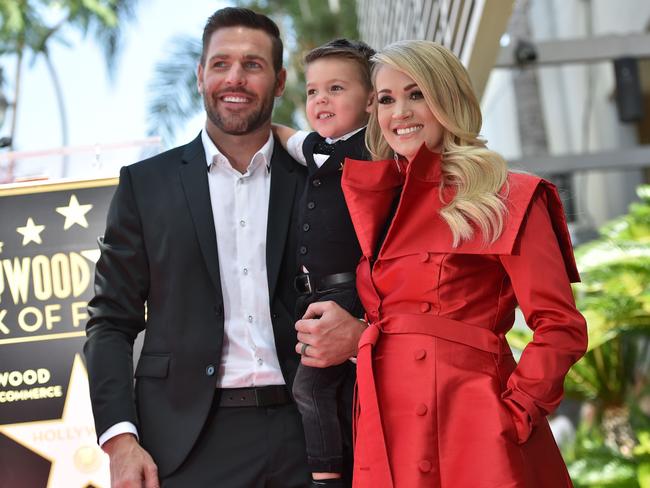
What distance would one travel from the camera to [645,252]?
30.3 feet

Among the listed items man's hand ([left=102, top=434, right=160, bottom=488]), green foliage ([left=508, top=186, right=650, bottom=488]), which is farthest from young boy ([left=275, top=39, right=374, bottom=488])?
green foliage ([left=508, top=186, right=650, bottom=488])

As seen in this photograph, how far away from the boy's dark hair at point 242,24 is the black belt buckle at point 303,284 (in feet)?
2.88

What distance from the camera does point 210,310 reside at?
3.75 meters

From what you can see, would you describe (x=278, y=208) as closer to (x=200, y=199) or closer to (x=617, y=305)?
(x=200, y=199)

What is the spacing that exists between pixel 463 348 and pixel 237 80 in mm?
1404

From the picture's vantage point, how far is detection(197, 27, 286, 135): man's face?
13.0 ft

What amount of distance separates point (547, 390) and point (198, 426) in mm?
1268

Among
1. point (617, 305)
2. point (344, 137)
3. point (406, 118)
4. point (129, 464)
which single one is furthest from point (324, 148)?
point (617, 305)

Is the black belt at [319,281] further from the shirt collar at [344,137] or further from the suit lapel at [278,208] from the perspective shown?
the shirt collar at [344,137]

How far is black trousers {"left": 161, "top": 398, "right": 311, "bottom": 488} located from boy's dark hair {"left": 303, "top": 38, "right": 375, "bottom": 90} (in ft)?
4.24

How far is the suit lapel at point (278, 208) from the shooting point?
380 centimetres

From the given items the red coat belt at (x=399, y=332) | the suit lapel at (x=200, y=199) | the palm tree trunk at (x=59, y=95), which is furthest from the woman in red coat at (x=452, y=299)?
the palm tree trunk at (x=59, y=95)

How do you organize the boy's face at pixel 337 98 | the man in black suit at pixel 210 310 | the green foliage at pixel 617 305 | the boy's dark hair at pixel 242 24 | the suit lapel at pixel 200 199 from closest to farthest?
the man in black suit at pixel 210 310 → the suit lapel at pixel 200 199 → the boy's face at pixel 337 98 → the boy's dark hair at pixel 242 24 → the green foliage at pixel 617 305

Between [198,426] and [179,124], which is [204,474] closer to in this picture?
[198,426]
